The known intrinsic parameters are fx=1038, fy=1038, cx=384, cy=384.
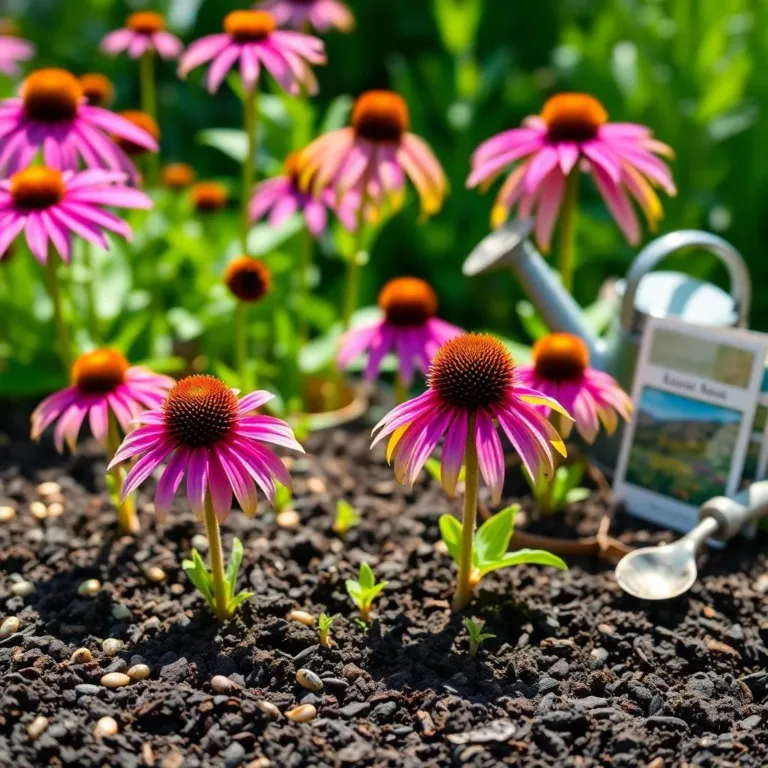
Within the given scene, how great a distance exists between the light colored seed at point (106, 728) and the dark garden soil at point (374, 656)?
0.04 feet

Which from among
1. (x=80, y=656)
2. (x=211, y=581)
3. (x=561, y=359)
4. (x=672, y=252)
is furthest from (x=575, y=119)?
(x=80, y=656)

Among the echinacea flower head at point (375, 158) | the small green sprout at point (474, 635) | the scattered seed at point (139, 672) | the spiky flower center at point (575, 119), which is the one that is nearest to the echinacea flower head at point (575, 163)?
the spiky flower center at point (575, 119)

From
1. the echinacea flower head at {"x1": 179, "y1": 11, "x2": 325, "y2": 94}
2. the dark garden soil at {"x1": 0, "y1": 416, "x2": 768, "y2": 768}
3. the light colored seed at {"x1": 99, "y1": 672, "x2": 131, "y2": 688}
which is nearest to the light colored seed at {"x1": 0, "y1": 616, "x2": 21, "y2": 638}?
the dark garden soil at {"x1": 0, "y1": 416, "x2": 768, "y2": 768}

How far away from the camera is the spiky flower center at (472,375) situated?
5.03 ft

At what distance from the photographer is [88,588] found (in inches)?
72.2

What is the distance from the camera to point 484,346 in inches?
61.4

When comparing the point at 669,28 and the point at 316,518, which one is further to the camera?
the point at 669,28

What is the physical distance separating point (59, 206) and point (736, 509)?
4.51ft

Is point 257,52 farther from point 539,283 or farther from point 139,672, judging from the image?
point 139,672

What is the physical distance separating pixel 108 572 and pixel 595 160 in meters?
1.21

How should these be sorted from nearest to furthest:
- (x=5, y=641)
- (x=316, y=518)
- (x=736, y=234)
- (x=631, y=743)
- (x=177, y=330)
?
(x=631, y=743) → (x=5, y=641) → (x=316, y=518) → (x=177, y=330) → (x=736, y=234)

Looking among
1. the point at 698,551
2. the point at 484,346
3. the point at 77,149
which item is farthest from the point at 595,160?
the point at 77,149

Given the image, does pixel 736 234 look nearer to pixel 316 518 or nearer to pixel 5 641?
pixel 316 518

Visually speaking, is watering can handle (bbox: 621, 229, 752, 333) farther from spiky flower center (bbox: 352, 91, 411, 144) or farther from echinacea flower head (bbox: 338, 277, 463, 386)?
spiky flower center (bbox: 352, 91, 411, 144)
